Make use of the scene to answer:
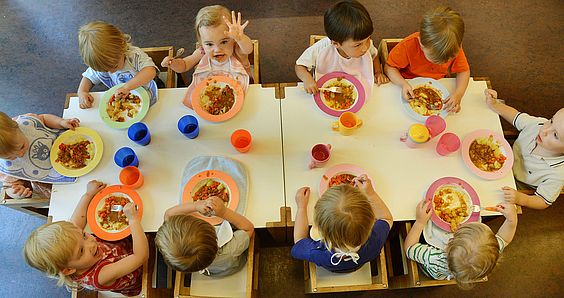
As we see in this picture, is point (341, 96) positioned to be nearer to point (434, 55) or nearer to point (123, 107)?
point (434, 55)

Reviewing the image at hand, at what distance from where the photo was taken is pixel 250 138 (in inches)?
71.2

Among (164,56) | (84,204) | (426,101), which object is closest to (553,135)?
(426,101)

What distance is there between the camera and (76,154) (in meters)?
1.84

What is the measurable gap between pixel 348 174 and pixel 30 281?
1.98m

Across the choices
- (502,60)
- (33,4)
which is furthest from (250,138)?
(33,4)

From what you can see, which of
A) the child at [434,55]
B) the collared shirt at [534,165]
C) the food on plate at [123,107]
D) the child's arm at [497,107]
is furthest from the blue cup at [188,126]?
the collared shirt at [534,165]

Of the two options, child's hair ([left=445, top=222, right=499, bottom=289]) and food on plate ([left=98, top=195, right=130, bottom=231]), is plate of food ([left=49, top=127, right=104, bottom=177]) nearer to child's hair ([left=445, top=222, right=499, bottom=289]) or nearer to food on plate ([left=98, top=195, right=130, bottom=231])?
food on plate ([left=98, top=195, right=130, bottom=231])

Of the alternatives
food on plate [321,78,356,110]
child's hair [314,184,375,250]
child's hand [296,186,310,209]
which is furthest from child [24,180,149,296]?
food on plate [321,78,356,110]

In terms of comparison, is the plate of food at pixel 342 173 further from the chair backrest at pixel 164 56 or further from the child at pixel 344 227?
the chair backrest at pixel 164 56

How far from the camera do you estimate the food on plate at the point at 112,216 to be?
1.72 metres

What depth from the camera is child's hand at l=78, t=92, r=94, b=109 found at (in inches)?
75.7

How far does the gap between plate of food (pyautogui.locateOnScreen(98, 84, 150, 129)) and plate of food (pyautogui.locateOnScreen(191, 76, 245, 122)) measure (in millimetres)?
248

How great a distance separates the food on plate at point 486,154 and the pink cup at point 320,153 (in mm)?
653

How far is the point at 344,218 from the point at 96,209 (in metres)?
1.08
